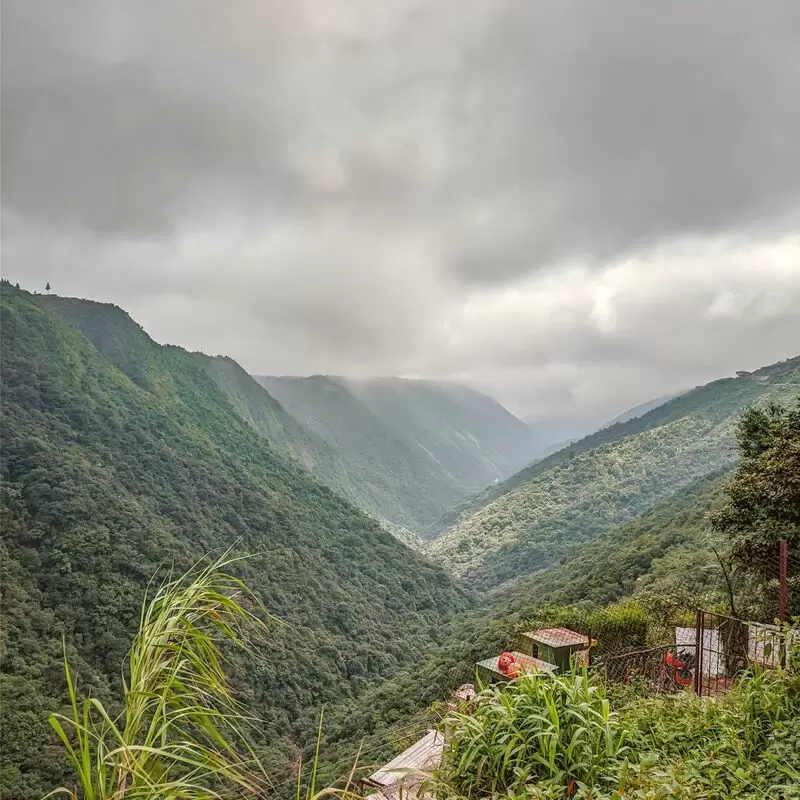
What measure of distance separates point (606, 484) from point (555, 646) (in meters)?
74.8

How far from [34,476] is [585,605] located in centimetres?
3727

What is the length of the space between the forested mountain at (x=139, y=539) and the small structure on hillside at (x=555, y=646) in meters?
16.0

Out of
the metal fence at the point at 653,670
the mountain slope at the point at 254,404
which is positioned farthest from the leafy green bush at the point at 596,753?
the mountain slope at the point at 254,404

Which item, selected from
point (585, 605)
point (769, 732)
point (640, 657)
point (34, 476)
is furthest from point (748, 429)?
point (34, 476)

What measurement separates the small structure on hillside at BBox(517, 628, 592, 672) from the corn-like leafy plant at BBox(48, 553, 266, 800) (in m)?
5.40

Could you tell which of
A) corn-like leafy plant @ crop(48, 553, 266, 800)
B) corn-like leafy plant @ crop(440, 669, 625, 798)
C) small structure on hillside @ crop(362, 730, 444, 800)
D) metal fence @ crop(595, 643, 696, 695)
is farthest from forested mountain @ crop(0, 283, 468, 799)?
corn-like leafy plant @ crop(48, 553, 266, 800)

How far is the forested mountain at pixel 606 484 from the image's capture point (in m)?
68.3

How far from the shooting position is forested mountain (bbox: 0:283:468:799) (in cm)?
3002

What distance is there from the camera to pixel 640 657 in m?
6.61

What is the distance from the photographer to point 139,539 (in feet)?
135

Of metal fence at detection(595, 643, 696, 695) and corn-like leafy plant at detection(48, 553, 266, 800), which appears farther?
metal fence at detection(595, 643, 696, 695)

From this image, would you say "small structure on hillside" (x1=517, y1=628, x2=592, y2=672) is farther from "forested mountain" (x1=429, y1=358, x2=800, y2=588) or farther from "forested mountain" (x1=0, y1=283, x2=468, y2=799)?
"forested mountain" (x1=429, y1=358, x2=800, y2=588)

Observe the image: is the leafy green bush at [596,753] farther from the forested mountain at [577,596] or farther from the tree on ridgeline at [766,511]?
the forested mountain at [577,596]

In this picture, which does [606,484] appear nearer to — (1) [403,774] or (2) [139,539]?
(2) [139,539]
